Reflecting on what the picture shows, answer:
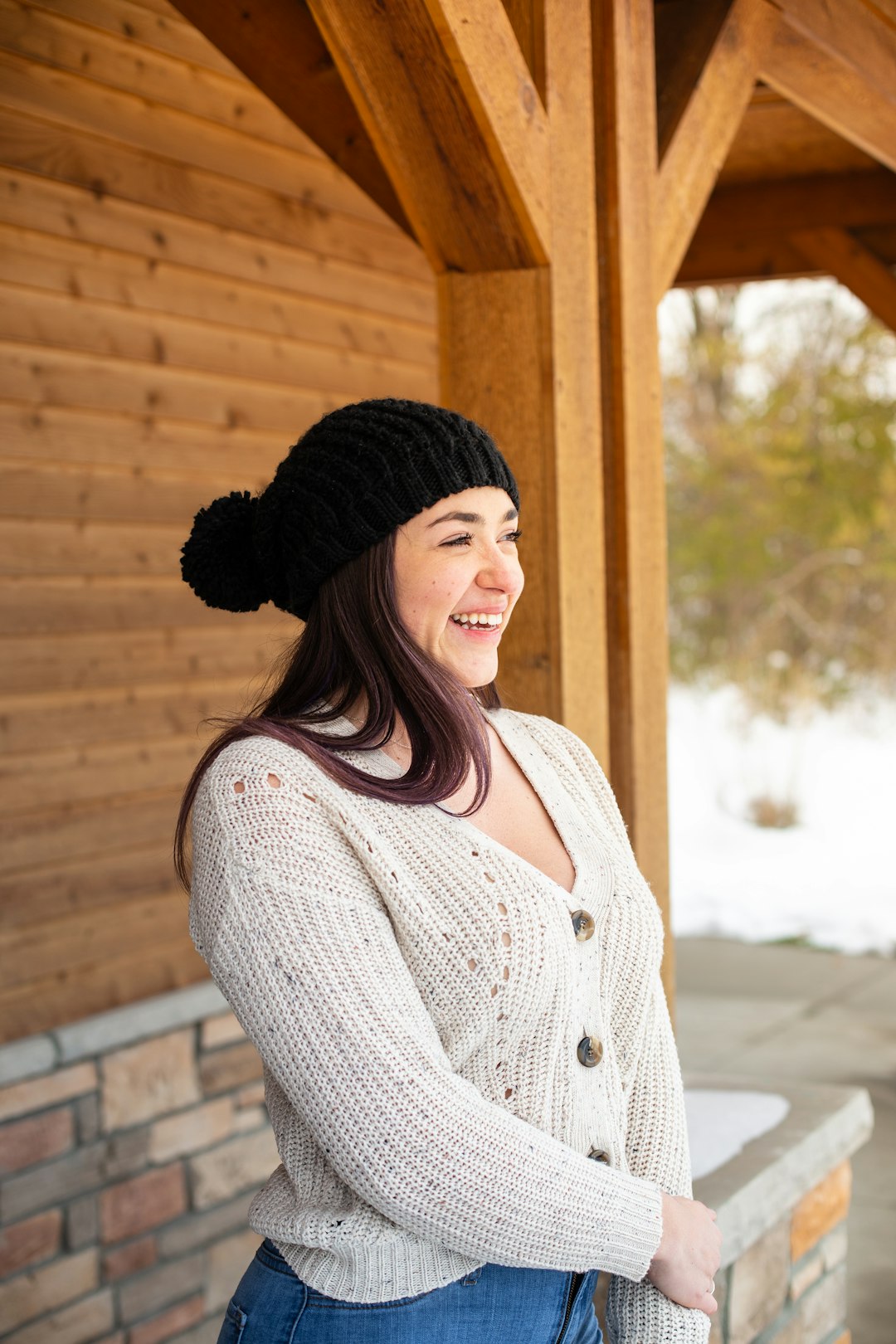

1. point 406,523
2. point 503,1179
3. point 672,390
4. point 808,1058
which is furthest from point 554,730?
point 672,390

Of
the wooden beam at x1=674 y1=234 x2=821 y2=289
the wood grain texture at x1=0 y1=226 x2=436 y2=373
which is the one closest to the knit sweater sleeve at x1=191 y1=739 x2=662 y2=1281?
the wood grain texture at x1=0 y1=226 x2=436 y2=373

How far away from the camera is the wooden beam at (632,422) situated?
2.08m

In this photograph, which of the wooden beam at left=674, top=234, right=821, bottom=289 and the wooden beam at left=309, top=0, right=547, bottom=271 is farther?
the wooden beam at left=674, top=234, right=821, bottom=289

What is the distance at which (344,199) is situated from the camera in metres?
3.69

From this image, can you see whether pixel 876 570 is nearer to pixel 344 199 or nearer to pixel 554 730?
pixel 344 199

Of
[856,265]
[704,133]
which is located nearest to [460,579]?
[704,133]

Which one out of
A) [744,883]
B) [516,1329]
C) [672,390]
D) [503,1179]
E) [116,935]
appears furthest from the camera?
[672,390]

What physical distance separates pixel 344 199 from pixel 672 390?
27.4 feet

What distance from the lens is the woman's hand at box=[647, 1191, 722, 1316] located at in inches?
54.7

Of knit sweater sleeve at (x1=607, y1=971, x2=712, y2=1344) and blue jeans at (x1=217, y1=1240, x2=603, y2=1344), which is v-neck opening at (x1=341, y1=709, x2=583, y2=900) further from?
blue jeans at (x1=217, y1=1240, x2=603, y2=1344)

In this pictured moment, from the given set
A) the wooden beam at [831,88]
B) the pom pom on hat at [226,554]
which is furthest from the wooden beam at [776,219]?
the pom pom on hat at [226,554]

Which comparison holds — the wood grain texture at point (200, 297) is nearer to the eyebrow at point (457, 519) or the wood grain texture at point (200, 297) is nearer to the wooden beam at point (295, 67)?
the wooden beam at point (295, 67)

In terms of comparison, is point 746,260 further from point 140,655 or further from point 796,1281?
point 796,1281

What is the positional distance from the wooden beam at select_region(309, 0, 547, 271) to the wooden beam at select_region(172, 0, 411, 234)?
159 millimetres
